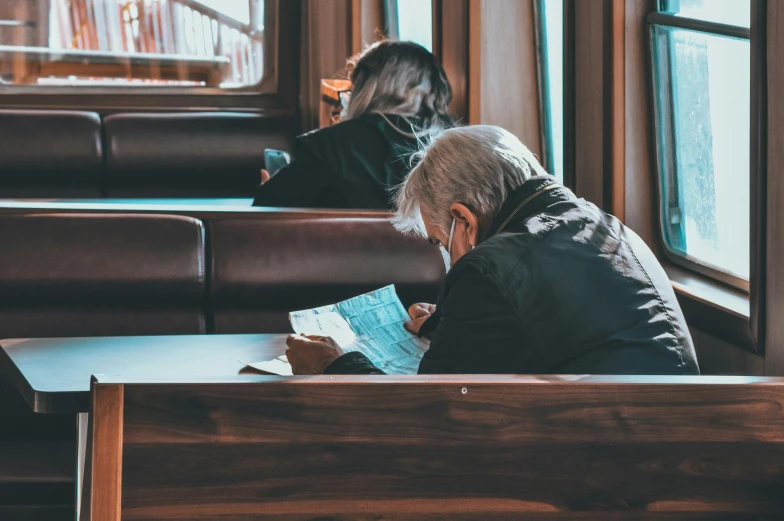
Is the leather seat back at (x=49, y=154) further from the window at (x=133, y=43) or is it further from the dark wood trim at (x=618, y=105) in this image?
the dark wood trim at (x=618, y=105)

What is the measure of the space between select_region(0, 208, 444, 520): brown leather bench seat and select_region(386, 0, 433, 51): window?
2311mm

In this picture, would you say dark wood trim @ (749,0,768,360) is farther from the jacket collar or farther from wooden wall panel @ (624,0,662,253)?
wooden wall panel @ (624,0,662,253)

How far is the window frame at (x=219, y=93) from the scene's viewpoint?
6414 mm

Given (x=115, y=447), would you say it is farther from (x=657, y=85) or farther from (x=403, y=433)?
(x=657, y=85)

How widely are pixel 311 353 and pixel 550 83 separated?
74.5 inches

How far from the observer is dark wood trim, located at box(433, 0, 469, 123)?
153 inches

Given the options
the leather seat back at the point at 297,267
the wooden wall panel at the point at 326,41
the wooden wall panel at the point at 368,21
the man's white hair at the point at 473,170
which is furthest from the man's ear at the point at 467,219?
the wooden wall panel at the point at 326,41

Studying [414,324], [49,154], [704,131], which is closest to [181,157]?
[49,154]

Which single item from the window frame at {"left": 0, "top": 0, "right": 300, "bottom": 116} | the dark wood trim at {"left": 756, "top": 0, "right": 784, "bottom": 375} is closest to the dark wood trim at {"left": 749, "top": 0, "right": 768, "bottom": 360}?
the dark wood trim at {"left": 756, "top": 0, "right": 784, "bottom": 375}

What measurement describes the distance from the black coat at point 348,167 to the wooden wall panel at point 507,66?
310 millimetres

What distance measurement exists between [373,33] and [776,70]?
14.8 feet

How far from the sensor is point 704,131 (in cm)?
230

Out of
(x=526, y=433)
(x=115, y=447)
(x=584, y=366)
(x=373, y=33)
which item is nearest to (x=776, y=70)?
(x=584, y=366)

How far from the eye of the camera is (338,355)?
6.07 ft
